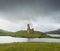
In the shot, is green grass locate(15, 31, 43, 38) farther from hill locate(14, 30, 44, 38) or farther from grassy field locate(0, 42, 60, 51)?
grassy field locate(0, 42, 60, 51)

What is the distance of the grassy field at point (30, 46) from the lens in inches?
167

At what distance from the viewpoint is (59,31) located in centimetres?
439

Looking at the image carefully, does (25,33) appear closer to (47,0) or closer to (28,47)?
(28,47)

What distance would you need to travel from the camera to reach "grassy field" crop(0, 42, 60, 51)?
13.9 ft

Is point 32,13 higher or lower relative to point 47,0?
lower

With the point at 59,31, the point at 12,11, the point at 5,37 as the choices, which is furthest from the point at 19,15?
the point at 59,31

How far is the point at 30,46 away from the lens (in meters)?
4.27

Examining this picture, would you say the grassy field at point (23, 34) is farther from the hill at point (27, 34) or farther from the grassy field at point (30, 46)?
the grassy field at point (30, 46)

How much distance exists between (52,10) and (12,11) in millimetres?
878

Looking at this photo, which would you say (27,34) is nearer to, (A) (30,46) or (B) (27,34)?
(B) (27,34)

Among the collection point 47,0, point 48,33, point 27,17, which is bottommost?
point 48,33

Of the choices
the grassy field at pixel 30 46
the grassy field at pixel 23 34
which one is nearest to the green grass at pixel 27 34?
the grassy field at pixel 23 34

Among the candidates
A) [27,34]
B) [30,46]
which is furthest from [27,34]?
[30,46]

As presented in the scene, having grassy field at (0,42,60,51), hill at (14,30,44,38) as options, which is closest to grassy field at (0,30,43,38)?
hill at (14,30,44,38)
